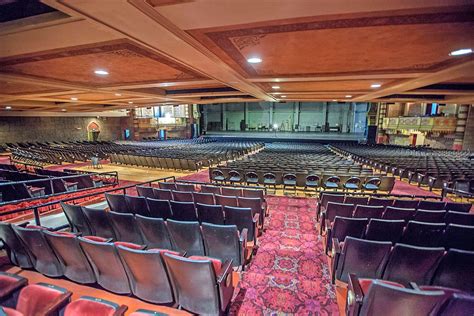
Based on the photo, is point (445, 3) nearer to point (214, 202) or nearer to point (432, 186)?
point (214, 202)

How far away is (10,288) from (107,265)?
0.79 m

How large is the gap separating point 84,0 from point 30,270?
3535 millimetres

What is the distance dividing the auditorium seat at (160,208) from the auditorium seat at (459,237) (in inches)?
177

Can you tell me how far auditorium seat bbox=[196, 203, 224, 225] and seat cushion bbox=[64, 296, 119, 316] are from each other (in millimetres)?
2203

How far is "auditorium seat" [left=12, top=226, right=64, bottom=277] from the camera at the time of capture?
2715mm

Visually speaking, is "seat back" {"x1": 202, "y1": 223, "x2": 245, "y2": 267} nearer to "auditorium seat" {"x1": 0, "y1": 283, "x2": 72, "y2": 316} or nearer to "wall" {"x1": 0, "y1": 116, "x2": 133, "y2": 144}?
"auditorium seat" {"x1": 0, "y1": 283, "x2": 72, "y2": 316}

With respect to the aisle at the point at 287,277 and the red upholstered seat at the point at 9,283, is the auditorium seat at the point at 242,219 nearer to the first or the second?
the aisle at the point at 287,277

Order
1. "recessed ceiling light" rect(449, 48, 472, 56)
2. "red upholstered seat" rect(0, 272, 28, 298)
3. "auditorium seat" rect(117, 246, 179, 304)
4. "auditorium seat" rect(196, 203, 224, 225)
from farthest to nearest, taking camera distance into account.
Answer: "recessed ceiling light" rect(449, 48, 472, 56)
"auditorium seat" rect(196, 203, 224, 225)
"auditorium seat" rect(117, 246, 179, 304)
"red upholstered seat" rect(0, 272, 28, 298)

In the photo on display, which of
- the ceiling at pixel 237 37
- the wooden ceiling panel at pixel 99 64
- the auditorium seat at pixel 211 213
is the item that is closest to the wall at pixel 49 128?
the wooden ceiling panel at pixel 99 64

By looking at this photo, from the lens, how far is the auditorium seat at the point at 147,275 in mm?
2301

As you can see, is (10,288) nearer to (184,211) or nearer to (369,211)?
(184,211)

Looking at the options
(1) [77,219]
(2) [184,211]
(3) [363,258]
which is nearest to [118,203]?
(1) [77,219]

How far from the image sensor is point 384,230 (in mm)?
3414

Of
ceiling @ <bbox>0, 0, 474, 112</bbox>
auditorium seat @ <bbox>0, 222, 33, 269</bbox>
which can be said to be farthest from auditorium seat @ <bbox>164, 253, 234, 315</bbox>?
ceiling @ <bbox>0, 0, 474, 112</bbox>
